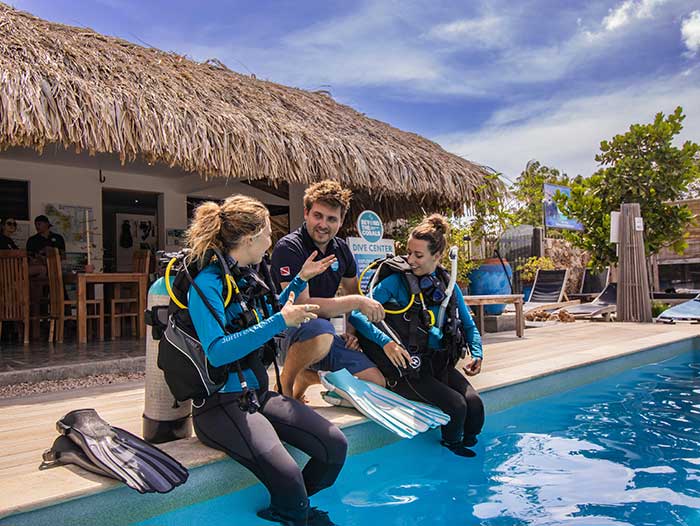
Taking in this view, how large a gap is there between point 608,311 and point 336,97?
5658mm

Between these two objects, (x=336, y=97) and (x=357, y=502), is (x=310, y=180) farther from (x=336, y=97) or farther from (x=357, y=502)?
(x=357, y=502)

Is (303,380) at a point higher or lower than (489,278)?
lower

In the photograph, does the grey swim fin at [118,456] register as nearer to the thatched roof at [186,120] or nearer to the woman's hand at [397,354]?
the woman's hand at [397,354]

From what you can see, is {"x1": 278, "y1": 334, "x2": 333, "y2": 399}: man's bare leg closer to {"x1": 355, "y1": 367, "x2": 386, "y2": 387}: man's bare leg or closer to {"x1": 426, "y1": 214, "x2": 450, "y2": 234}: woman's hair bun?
{"x1": 355, "y1": 367, "x2": 386, "y2": 387}: man's bare leg

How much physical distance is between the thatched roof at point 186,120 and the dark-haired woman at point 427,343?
10.2 ft

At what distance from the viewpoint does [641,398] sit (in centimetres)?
434

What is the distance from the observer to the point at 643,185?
29.5 feet

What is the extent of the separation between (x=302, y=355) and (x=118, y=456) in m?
1.11

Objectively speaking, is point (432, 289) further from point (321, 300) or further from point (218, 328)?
point (218, 328)

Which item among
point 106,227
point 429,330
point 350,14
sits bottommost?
point 429,330

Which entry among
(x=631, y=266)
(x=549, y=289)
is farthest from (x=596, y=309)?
(x=549, y=289)

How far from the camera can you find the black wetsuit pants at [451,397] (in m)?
3.02

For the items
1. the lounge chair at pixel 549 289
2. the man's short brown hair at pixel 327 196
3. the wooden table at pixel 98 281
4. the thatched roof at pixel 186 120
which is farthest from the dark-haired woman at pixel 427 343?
the lounge chair at pixel 549 289

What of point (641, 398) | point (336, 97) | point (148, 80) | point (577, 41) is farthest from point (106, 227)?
point (641, 398)
